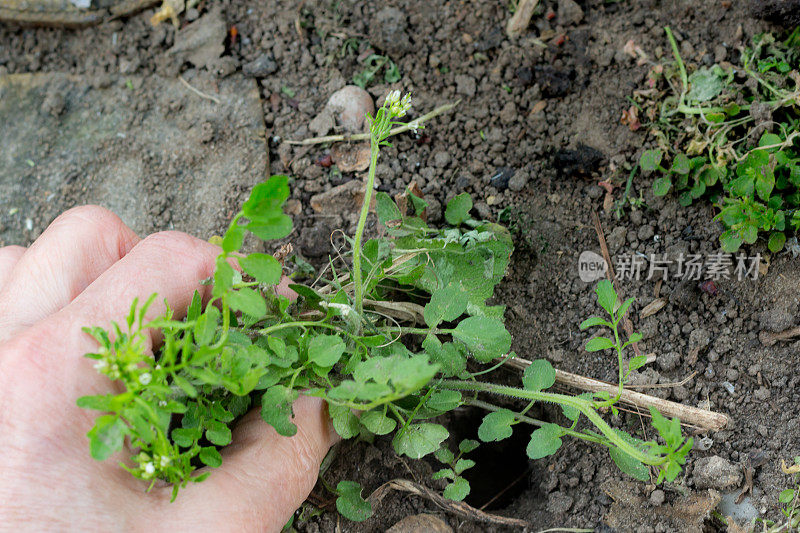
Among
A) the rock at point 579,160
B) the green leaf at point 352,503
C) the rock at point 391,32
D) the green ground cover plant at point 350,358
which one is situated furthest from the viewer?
the rock at point 391,32

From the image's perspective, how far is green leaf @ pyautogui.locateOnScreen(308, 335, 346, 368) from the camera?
5.43 feet

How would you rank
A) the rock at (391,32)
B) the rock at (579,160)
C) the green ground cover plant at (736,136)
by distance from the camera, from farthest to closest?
the rock at (391,32) → the rock at (579,160) → the green ground cover plant at (736,136)

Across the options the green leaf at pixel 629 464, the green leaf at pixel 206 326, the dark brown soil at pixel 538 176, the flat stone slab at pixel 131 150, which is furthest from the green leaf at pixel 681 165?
the green leaf at pixel 206 326

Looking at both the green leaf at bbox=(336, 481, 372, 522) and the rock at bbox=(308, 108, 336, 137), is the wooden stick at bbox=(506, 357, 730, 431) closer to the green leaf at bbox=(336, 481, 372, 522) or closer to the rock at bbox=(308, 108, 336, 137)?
the green leaf at bbox=(336, 481, 372, 522)

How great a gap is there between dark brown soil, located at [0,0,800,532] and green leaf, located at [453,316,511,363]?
0.56 m

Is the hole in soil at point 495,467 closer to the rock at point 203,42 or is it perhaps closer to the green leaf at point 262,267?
the green leaf at point 262,267

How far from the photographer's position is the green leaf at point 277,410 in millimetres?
1644

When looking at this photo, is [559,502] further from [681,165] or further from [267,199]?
[267,199]

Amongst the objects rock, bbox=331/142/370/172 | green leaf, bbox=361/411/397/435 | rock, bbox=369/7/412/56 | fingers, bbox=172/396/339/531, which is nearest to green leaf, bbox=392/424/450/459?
green leaf, bbox=361/411/397/435

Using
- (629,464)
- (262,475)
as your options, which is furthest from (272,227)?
(629,464)

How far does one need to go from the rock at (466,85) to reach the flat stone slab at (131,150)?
0.87 metres

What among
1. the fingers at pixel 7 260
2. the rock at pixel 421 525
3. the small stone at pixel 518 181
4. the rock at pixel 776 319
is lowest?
the rock at pixel 421 525

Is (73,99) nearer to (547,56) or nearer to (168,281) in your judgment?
(168,281)

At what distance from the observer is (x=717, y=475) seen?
6.89 ft
